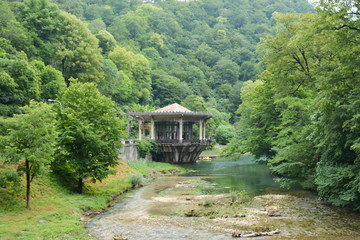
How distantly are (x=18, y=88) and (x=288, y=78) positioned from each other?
25661 millimetres

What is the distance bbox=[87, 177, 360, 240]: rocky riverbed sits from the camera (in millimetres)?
16125

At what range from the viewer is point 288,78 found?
30.6 m

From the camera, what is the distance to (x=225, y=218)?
19.3 m

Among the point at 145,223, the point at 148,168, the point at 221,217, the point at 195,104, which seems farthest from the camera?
the point at 195,104

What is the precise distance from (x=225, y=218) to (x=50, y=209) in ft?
32.6

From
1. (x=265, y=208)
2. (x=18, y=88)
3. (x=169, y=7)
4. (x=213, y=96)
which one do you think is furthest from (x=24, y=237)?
(x=169, y=7)

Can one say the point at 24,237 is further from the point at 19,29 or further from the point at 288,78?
the point at 19,29

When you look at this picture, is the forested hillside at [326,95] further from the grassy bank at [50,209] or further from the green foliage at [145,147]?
the green foliage at [145,147]

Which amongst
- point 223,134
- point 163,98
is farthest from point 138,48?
point 223,134

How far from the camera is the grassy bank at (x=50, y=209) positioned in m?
15.5

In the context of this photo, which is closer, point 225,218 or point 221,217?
point 225,218

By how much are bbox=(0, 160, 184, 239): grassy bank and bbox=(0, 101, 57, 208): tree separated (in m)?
1.04

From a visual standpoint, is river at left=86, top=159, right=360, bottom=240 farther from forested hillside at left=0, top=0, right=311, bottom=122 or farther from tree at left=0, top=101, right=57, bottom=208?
forested hillside at left=0, top=0, right=311, bottom=122

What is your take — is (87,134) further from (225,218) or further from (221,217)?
(225,218)
